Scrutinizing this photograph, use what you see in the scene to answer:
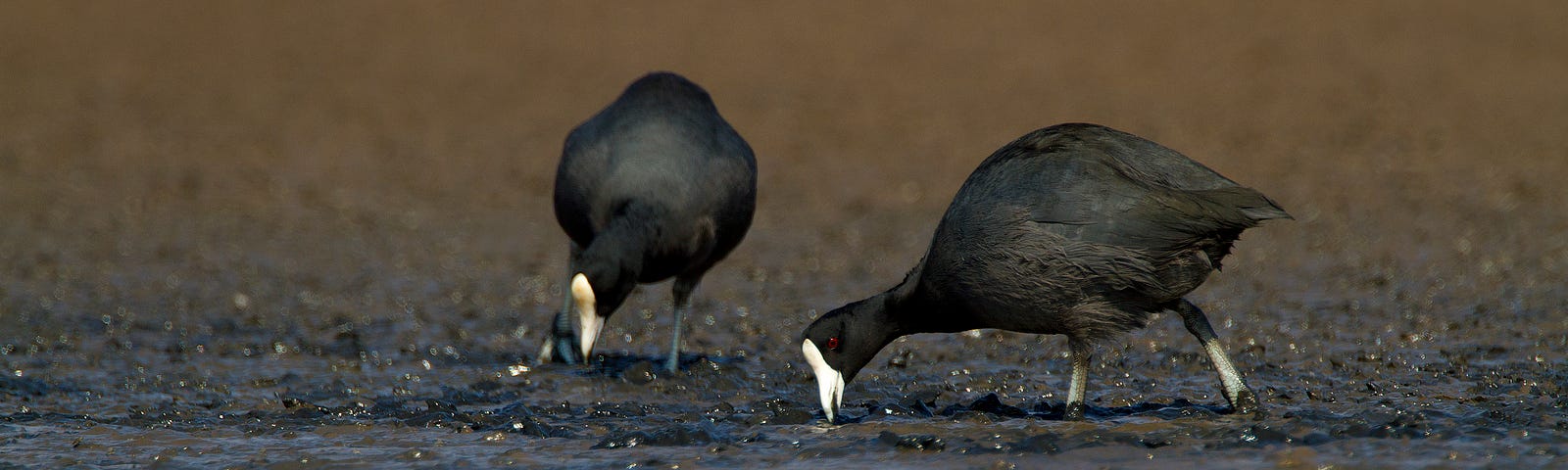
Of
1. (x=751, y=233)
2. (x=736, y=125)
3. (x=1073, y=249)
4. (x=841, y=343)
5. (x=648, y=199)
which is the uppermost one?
(x=736, y=125)

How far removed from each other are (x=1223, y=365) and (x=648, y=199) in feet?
8.13

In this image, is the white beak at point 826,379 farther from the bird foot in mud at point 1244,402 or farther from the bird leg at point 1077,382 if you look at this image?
the bird foot in mud at point 1244,402

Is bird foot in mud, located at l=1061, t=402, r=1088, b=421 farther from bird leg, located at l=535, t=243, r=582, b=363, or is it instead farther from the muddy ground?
bird leg, located at l=535, t=243, r=582, b=363

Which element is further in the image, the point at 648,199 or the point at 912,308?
the point at 648,199

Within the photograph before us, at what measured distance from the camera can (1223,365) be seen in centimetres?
617

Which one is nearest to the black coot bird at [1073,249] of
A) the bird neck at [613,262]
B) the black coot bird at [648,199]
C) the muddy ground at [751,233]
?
the muddy ground at [751,233]

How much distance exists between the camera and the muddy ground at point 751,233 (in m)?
5.97

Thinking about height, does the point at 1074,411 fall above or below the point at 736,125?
below

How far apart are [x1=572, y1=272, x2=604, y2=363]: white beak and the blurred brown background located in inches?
48.3

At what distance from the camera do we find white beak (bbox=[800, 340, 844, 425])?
20.2ft

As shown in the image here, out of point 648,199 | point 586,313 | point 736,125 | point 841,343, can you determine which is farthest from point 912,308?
point 736,125

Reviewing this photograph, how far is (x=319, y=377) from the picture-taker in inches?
286

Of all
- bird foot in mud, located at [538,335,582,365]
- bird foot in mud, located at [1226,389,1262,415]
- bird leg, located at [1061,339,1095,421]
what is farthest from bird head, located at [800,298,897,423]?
bird foot in mud, located at [538,335,582,365]

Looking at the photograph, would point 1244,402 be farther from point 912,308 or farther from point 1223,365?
point 912,308
